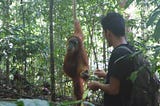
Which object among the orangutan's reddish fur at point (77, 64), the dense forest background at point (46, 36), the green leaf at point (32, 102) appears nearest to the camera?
the green leaf at point (32, 102)

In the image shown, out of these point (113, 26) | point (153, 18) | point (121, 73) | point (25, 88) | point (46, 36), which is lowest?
point (25, 88)

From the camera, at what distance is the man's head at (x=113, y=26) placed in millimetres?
2711

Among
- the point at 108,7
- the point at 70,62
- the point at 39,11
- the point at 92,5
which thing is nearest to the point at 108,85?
the point at 70,62

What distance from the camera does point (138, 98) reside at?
8.35 ft

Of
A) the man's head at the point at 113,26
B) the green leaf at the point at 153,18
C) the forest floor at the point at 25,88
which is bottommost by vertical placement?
the forest floor at the point at 25,88

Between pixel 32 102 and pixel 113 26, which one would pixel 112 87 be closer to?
pixel 113 26

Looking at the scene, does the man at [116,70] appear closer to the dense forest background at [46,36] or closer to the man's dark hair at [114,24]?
the man's dark hair at [114,24]

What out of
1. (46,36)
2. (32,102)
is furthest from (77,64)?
(32,102)

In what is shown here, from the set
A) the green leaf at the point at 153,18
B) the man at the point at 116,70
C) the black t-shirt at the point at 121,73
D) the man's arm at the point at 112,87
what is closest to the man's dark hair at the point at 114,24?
the man at the point at 116,70

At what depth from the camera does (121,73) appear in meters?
2.59

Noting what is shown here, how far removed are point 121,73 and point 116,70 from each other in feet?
0.13

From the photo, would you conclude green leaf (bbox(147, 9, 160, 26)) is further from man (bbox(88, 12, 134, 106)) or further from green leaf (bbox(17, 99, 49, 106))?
man (bbox(88, 12, 134, 106))

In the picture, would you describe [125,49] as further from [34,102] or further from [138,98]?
[34,102]

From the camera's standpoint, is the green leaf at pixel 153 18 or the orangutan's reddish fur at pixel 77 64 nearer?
the green leaf at pixel 153 18
